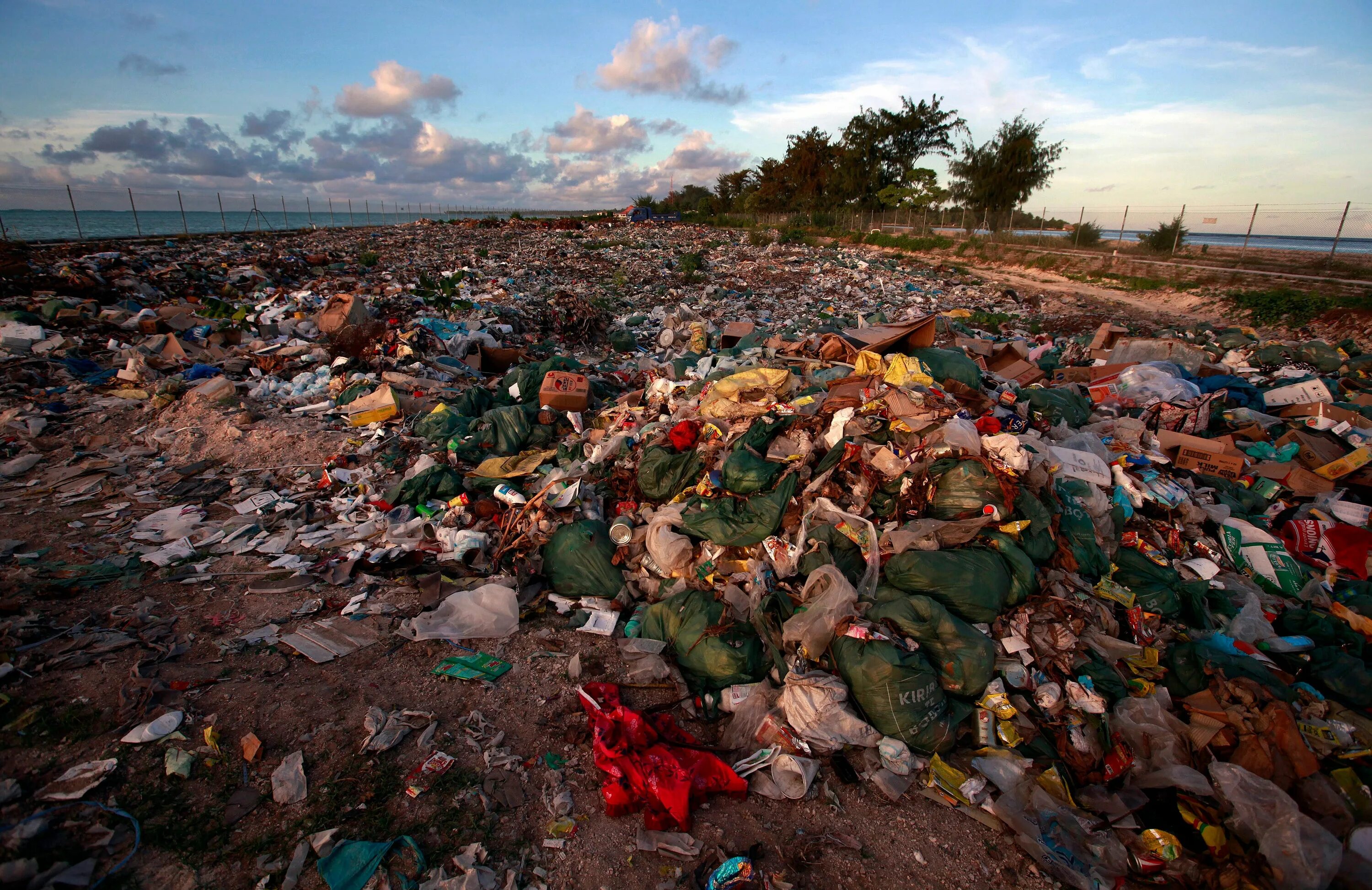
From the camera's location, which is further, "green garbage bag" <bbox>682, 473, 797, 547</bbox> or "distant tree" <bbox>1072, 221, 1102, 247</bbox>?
"distant tree" <bbox>1072, 221, 1102, 247</bbox>

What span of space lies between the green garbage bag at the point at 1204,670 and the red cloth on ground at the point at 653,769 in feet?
6.52

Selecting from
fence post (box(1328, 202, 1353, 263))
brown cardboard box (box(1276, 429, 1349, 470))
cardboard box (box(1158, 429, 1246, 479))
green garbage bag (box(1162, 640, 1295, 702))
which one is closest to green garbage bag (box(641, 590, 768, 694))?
green garbage bag (box(1162, 640, 1295, 702))

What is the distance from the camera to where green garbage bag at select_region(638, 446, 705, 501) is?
3656mm

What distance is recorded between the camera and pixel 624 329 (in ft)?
30.3

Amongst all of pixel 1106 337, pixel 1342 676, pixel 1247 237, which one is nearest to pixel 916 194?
pixel 1247 237

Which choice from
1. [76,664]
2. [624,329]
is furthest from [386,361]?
[76,664]

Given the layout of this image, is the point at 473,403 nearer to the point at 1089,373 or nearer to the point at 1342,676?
the point at 1342,676

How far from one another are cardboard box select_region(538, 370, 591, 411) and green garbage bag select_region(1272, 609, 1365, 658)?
4.79 meters

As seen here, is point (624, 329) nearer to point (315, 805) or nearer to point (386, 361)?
point (386, 361)

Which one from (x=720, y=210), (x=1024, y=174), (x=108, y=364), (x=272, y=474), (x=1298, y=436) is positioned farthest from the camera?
(x=720, y=210)

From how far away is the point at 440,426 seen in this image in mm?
4910

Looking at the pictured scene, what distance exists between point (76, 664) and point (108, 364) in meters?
5.76

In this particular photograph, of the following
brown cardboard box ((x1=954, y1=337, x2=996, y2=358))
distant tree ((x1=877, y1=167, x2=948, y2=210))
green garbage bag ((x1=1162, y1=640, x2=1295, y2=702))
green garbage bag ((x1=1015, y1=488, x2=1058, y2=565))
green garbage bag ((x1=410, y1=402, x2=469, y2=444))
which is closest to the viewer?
green garbage bag ((x1=1162, y1=640, x2=1295, y2=702))

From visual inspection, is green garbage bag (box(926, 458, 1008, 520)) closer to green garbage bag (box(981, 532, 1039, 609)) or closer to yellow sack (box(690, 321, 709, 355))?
green garbage bag (box(981, 532, 1039, 609))
